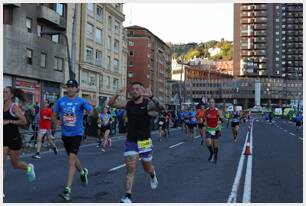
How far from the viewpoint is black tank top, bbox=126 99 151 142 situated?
271 inches

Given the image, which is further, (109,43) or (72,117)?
(109,43)

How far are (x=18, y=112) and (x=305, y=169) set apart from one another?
23.2 feet

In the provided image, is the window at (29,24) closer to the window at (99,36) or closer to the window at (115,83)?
the window at (99,36)

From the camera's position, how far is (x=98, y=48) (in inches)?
2029

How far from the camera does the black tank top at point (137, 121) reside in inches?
271

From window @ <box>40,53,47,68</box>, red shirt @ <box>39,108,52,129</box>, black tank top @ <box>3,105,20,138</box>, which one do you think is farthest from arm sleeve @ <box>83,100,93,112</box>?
window @ <box>40,53,47,68</box>

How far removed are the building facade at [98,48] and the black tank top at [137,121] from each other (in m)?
36.4

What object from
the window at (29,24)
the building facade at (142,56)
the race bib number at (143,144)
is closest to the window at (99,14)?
the window at (29,24)

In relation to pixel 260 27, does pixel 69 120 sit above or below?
below

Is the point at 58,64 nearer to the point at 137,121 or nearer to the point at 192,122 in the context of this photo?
the point at 192,122

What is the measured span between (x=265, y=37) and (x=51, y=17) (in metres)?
116

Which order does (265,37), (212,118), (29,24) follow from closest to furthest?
(212,118), (29,24), (265,37)

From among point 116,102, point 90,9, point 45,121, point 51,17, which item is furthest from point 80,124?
point 90,9

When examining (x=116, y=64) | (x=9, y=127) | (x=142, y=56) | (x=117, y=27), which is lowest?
(x=9, y=127)
